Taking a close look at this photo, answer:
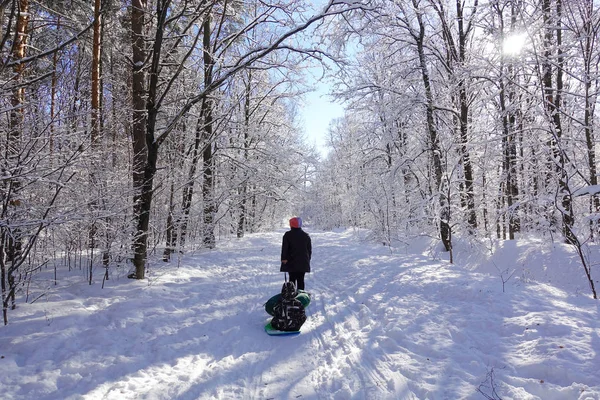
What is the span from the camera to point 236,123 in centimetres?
1192

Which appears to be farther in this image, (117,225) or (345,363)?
(117,225)

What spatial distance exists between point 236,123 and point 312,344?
30.5 feet

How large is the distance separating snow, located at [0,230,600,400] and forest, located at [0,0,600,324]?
46.7 inches

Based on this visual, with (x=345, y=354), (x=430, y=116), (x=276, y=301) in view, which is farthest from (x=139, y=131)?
(x=430, y=116)

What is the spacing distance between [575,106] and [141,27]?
1050cm

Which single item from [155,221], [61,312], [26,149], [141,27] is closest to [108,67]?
[141,27]

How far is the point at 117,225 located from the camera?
6.32 m

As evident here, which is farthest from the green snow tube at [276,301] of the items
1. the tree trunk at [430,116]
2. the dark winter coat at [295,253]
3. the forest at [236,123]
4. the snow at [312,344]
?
the tree trunk at [430,116]

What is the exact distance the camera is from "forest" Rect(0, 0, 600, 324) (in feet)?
15.7

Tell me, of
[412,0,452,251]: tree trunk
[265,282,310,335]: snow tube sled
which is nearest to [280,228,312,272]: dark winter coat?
[265,282,310,335]: snow tube sled

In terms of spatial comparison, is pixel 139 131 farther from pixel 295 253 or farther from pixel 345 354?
pixel 345 354

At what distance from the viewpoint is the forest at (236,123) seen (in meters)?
4.80

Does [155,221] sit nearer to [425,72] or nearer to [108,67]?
[108,67]

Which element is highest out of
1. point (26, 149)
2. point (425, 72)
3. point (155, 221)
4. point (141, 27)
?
point (425, 72)
